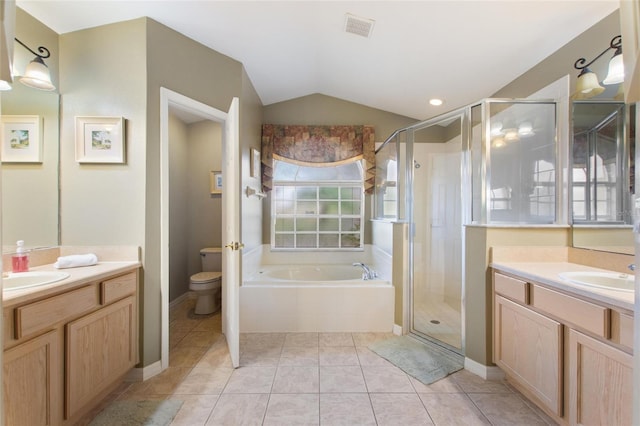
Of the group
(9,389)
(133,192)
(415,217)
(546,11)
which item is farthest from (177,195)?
(546,11)

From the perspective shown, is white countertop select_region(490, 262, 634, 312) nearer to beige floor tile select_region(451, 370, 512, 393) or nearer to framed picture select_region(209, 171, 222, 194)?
beige floor tile select_region(451, 370, 512, 393)

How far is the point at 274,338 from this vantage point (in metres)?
2.50

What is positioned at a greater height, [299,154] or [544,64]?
[544,64]

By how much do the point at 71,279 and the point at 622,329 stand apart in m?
2.62

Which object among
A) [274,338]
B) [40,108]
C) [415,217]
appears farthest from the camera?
[415,217]

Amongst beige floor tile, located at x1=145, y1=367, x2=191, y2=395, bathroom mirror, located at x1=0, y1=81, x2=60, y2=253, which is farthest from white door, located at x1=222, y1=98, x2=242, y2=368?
bathroom mirror, located at x1=0, y1=81, x2=60, y2=253

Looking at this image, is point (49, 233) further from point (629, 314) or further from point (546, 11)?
point (546, 11)

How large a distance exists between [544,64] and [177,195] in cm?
386

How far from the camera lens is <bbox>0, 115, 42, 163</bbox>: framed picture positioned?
1715 mm

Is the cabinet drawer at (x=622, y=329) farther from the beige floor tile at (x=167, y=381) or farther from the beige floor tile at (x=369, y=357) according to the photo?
the beige floor tile at (x=167, y=381)

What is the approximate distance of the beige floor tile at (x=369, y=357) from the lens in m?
2.12

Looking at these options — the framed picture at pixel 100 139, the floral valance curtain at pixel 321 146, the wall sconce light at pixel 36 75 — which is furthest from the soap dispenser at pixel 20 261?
the floral valance curtain at pixel 321 146

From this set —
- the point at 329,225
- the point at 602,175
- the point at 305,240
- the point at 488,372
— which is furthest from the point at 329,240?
the point at 602,175

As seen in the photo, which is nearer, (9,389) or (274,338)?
(9,389)
